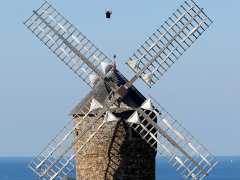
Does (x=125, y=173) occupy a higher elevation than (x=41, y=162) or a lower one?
lower

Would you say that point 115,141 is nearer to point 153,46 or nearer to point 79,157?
point 79,157

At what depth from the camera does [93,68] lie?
37531 mm

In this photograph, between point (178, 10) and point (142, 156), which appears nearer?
point (142, 156)

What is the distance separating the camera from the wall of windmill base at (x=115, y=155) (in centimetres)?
3588

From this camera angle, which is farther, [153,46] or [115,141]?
[153,46]

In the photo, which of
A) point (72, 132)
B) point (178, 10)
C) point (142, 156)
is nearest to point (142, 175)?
point (142, 156)

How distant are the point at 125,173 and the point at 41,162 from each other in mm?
3359

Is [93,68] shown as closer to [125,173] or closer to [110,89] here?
[110,89]

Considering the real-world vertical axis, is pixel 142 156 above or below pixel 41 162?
below

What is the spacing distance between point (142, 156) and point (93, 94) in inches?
113

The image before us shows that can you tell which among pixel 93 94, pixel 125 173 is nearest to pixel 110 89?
pixel 93 94

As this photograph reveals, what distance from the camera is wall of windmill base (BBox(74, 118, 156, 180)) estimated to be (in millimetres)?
35875

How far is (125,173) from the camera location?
36000mm

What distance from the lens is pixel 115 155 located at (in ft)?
118
